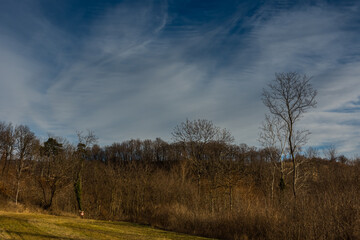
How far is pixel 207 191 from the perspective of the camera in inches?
1139

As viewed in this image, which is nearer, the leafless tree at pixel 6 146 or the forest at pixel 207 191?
the forest at pixel 207 191

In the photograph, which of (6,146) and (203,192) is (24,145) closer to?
(6,146)

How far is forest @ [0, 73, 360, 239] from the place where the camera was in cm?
1272

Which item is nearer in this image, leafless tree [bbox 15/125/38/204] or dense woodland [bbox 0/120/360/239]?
dense woodland [bbox 0/120/360/239]

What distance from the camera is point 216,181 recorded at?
26.7m

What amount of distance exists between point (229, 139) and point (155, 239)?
2074 centimetres

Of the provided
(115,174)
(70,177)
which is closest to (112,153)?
(115,174)

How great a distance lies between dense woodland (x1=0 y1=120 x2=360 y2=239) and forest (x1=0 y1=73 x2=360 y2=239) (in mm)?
60

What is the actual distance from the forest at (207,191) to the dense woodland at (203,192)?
60mm

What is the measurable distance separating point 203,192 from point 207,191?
93.9 inches

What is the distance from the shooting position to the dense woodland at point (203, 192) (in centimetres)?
1258

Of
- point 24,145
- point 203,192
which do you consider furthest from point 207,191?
point 24,145

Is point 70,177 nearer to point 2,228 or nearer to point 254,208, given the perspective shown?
point 2,228

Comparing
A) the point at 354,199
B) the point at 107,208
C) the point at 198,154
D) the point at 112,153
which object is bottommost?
the point at 107,208
